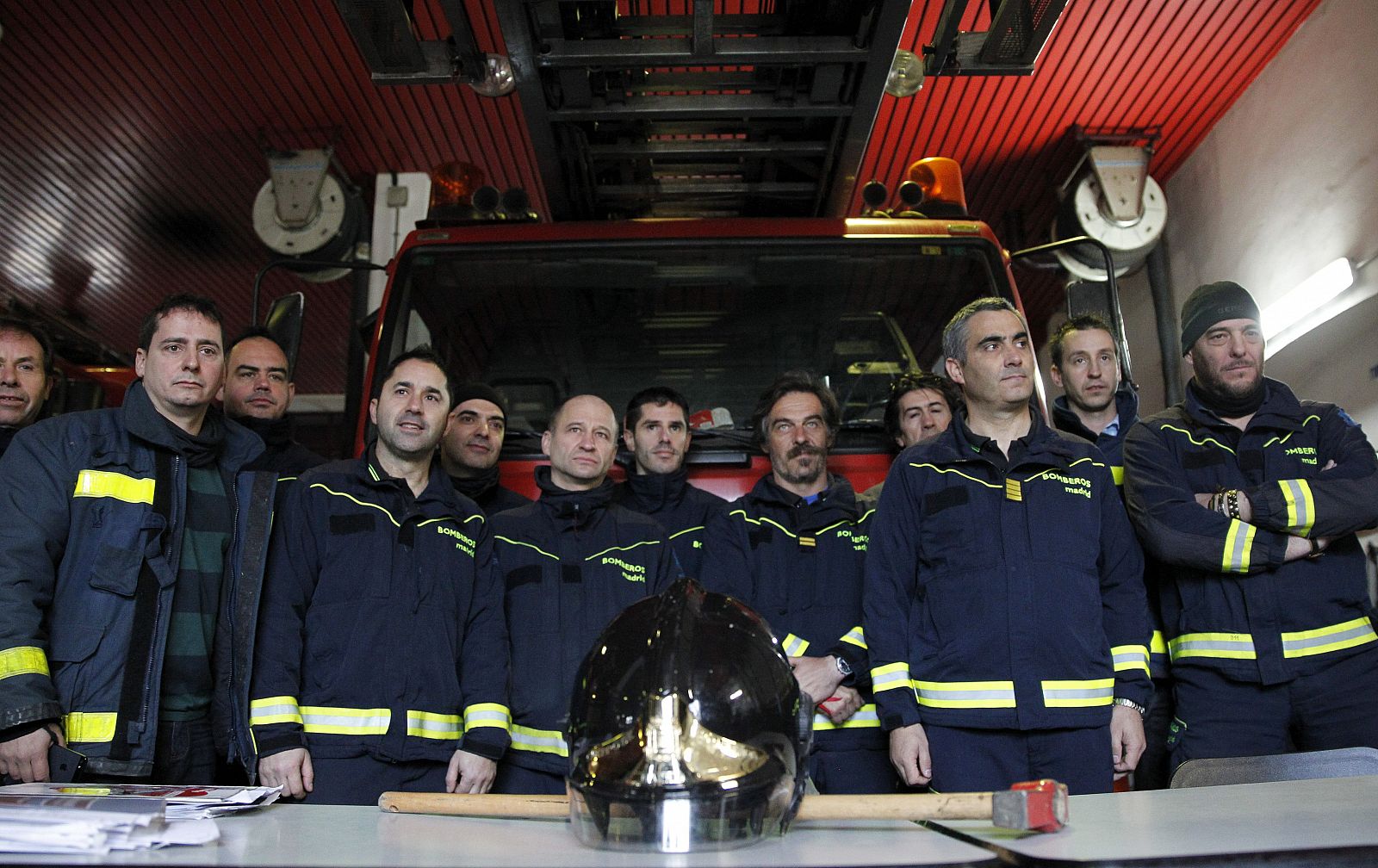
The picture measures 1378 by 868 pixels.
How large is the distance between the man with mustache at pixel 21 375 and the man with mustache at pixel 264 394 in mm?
556

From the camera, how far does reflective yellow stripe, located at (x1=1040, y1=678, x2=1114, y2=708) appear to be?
246 centimetres

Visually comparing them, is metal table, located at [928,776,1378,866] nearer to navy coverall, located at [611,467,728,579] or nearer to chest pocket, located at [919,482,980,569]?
chest pocket, located at [919,482,980,569]

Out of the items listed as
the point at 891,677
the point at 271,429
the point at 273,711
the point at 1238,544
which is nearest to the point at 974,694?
the point at 891,677

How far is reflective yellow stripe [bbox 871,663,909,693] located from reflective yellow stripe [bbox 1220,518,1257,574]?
845 millimetres

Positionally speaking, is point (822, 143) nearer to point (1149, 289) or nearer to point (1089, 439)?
point (1089, 439)

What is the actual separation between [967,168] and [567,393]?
5.20 metres

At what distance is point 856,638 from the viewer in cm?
278

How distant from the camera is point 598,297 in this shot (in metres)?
3.93

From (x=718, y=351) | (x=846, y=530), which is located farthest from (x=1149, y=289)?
(x=846, y=530)

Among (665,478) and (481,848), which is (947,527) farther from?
(481,848)

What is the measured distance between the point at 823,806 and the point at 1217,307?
84.9 inches

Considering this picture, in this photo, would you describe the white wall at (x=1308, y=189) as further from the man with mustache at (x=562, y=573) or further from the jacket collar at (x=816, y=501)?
the man with mustache at (x=562, y=573)

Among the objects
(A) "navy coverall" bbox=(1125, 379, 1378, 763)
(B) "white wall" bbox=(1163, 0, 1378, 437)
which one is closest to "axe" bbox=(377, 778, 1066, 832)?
(A) "navy coverall" bbox=(1125, 379, 1378, 763)

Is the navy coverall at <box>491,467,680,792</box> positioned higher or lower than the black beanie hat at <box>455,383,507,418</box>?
lower
